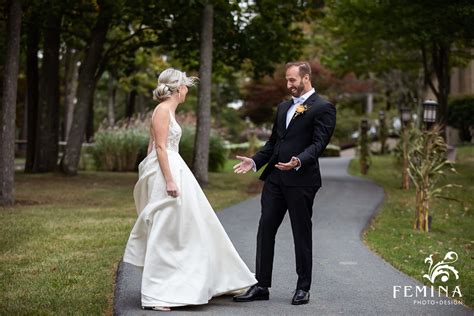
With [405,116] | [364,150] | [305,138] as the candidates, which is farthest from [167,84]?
[364,150]

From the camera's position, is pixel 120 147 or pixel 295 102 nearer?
pixel 295 102

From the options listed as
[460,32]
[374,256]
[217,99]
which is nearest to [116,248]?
[374,256]

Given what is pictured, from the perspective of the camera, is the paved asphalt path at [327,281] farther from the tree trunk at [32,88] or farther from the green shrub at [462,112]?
the green shrub at [462,112]

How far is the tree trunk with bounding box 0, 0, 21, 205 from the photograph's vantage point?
46.5 ft

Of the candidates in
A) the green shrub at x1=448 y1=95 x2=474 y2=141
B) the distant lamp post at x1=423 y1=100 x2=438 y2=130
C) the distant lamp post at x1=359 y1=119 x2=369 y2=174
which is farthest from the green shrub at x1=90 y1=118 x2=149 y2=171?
the green shrub at x1=448 y1=95 x2=474 y2=141

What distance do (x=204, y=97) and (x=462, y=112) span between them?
15001 mm

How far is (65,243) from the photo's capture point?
9.81m

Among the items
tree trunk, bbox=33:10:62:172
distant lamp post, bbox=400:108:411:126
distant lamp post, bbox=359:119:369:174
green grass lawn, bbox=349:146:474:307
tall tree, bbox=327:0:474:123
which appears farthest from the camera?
distant lamp post, bbox=359:119:369:174

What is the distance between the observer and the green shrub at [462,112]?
30.2m

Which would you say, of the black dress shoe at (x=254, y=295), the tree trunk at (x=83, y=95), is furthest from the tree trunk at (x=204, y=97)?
the black dress shoe at (x=254, y=295)

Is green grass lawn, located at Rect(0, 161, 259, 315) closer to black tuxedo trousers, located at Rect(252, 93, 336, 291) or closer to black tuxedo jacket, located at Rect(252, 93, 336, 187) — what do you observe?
black tuxedo trousers, located at Rect(252, 93, 336, 291)

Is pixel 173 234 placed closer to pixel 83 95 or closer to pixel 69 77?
pixel 83 95

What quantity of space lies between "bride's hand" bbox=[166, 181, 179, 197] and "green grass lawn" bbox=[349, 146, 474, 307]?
→ 272 cm

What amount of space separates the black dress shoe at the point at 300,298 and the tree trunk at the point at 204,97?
43.9 feet
